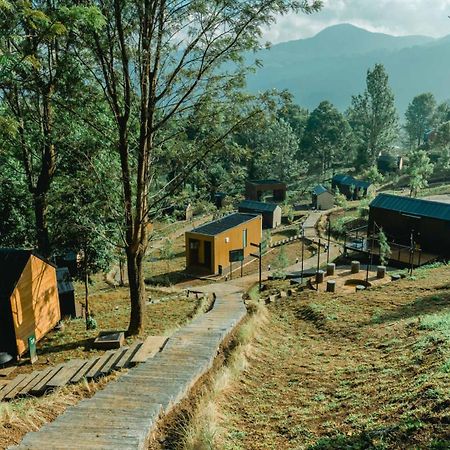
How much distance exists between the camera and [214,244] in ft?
108

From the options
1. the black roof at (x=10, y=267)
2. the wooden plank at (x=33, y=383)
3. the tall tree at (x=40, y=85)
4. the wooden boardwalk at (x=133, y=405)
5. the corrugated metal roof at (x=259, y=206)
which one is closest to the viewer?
the wooden boardwalk at (x=133, y=405)

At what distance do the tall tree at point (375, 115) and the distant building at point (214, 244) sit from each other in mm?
49535

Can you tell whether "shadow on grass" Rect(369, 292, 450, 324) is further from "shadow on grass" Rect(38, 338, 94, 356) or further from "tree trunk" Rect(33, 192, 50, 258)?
"tree trunk" Rect(33, 192, 50, 258)

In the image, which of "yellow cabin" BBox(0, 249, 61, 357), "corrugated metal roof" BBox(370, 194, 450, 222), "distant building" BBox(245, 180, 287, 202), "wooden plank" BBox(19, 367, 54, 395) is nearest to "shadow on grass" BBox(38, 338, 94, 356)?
"yellow cabin" BBox(0, 249, 61, 357)

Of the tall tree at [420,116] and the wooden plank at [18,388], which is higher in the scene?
the tall tree at [420,116]

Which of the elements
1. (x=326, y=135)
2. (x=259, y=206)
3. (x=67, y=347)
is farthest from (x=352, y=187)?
(x=67, y=347)

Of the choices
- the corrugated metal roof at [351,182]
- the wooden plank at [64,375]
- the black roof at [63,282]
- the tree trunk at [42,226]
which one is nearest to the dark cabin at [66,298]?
the black roof at [63,282]

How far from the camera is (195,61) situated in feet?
41.0

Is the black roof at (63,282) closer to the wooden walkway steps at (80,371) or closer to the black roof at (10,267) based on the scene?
the black roof at (10,267)

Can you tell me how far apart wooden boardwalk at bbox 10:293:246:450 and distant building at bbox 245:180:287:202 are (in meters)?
52.7

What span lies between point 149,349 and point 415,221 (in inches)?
1026

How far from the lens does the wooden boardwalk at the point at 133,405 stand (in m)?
5.64

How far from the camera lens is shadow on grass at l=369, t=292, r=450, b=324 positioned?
490 inches

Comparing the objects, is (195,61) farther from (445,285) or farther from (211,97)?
(445,285)
